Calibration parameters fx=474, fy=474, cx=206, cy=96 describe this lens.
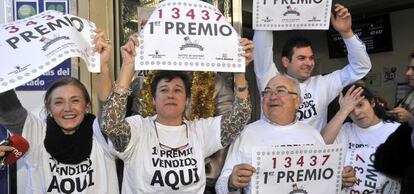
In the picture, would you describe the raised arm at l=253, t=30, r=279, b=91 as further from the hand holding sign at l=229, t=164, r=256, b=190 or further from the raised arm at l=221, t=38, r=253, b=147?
the hand holding sign at l=229, t=164, r=256, b=190

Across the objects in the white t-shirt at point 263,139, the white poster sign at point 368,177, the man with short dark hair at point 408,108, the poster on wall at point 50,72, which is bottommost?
the white poster sign at point 368,177

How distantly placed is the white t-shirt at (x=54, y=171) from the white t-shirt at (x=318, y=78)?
1.24 meters

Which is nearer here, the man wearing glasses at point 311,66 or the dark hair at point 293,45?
the man wearing glasses at point 311,66

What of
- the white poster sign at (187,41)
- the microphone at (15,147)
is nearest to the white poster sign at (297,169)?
the white poster sign at (187,41)

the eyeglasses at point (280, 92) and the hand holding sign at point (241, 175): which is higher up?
the eyeglasses at point (280, 92)

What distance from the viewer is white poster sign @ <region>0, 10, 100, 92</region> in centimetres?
208

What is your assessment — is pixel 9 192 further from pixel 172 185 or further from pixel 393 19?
pixel 393 19

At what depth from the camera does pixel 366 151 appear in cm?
269

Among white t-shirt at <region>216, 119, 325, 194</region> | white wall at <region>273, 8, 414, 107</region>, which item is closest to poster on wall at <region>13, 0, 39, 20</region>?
white t-shirt at <region>216, 119, 325, 194</region>

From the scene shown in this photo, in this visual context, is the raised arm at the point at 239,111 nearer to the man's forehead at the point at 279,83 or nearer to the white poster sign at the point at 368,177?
the man's forehead at the point at 279,83

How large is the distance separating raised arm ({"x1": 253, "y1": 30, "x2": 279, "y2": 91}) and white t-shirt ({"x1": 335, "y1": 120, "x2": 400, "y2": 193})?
592 mm

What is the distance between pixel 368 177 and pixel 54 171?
167cm

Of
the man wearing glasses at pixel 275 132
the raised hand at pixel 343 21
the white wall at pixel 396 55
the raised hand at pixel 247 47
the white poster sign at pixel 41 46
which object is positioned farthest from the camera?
the white wall at pixel 396 55

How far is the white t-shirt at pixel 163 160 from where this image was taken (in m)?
2.34
